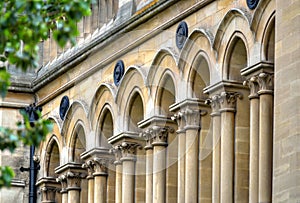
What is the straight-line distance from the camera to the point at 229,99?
37.1 meters

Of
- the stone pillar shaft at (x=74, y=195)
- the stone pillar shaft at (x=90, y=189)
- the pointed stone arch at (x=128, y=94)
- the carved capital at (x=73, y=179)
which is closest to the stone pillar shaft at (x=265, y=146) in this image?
the pointed stone arch at (x=128, y=94)

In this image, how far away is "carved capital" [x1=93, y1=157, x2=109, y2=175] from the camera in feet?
146

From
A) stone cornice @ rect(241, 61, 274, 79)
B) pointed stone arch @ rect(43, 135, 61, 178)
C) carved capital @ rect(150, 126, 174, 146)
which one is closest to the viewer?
stone cornice @ rect(241, 61, 274, 79)

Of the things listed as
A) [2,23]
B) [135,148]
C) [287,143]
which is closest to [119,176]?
[135,148]

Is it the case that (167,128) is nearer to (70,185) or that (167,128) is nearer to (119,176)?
(119,176)

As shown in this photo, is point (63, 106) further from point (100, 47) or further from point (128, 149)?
point (128, 149)

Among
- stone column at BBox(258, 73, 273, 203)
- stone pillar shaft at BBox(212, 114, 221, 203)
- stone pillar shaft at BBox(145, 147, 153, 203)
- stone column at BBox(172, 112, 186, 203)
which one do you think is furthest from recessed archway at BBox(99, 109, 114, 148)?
stone column at BBox(258, 73, 273, 203)

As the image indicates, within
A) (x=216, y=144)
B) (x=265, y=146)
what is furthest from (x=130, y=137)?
(x=265, y=146)

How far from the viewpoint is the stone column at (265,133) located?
34.7 m

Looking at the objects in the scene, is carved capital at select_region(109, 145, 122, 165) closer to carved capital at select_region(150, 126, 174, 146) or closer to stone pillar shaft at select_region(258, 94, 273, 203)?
carved capital at select_region(150, 126, 174, 146)

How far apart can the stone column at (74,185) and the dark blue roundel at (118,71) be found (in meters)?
3.86

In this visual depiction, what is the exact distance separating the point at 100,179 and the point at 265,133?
1048 centimetres

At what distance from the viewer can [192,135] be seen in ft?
128

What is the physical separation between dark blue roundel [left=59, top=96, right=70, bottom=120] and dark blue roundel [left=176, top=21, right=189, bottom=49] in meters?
7.60
